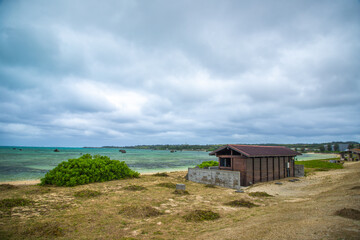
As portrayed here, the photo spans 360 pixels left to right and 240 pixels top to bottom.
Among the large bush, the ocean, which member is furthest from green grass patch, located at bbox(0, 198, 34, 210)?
the ocean

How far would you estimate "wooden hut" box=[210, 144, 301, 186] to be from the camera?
21.4 metres

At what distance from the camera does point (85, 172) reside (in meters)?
21.0

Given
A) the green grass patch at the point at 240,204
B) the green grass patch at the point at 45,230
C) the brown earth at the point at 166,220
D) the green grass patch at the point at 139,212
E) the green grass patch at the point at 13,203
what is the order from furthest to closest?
the green grass patch at the point at 240,204 → the green grass patch at the point at 13,203 → the green grass patch at the point at 139,212 → the green grass patch at the point at 45,230 → the brown earth at the point at 166,220

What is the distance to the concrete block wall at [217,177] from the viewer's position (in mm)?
20188

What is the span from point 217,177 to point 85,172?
47.0 ft

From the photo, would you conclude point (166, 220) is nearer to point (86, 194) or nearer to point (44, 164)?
point (86, 194)

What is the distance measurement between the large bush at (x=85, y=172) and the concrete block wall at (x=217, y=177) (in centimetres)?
815

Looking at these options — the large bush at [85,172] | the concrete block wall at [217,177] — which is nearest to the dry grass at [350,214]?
the concrete block wall at [217,177]

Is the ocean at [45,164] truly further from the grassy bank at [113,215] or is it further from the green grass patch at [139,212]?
the green grass patch at [139,212]

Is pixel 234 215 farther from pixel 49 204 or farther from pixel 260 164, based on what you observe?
pixel 260 164

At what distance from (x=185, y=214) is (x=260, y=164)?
1496 centimetres

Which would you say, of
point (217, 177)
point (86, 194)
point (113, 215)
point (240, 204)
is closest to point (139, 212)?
point (113, 215)

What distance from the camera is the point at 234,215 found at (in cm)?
1129

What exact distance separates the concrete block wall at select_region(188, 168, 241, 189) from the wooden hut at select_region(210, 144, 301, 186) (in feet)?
5.63
